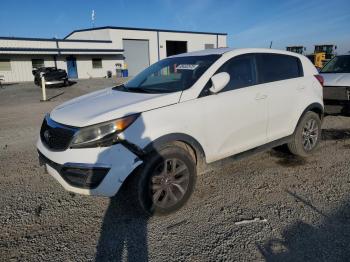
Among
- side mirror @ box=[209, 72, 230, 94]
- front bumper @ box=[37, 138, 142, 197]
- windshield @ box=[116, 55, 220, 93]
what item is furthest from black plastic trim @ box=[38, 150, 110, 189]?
side mirror @ box=[209, 72, 230, 94]

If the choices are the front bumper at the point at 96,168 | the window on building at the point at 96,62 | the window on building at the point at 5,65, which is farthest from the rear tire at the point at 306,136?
the window on building at the point at 96,62

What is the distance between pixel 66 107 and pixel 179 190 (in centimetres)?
172

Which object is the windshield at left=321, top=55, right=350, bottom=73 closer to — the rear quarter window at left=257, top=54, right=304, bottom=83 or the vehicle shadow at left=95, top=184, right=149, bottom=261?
the rear quarter window at left=257, top=54, right=304, bottom=83

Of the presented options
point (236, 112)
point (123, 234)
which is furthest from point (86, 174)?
point (236, 112)

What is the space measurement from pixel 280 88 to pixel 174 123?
1978 mm

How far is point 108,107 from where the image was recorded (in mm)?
3350

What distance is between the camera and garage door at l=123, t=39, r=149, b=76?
1499 inches

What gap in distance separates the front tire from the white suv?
0.01m

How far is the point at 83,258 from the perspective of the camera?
278cm

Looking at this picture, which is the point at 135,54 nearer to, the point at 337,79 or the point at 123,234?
the point at 337,79

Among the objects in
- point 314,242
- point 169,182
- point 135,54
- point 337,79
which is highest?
point 135,54

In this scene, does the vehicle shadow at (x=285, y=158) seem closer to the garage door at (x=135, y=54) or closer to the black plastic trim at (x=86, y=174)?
the black plastic trim at (x=86, y=174)

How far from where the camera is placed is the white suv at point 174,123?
3049 millimetres

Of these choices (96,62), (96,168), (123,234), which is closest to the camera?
(96,168)
